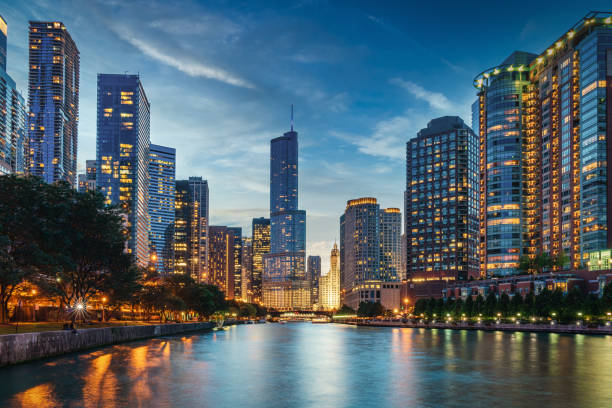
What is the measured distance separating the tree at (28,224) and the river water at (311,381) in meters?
14.0

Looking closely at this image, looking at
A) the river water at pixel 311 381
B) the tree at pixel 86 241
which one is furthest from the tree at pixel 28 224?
the river water at pixel 311 381

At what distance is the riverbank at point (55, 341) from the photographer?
59.2m

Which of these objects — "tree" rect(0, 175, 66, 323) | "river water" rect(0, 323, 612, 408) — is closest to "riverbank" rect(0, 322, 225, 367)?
"river water" rect(0, 323, 612, 408)

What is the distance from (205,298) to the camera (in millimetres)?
199375

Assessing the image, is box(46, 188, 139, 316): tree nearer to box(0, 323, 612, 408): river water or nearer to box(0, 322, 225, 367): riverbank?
box(0, 322, 225, 367): riverbank

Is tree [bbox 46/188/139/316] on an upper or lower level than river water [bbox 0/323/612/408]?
upper

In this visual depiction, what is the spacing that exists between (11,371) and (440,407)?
137 ft

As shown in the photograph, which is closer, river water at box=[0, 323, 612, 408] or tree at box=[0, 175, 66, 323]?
river water at box=[0, 323, 612, 408]

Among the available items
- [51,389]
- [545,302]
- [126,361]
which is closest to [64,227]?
A: [126,361]

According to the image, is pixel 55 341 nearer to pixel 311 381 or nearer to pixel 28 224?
pixel 28 224

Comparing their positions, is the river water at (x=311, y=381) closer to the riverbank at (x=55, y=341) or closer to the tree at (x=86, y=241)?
the riverbank at (x=55, y=341)

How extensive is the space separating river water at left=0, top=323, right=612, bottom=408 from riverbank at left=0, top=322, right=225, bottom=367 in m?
1.38

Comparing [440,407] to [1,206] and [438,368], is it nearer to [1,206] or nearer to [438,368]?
[438,368]

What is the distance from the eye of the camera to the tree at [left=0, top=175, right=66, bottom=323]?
76.6 m
